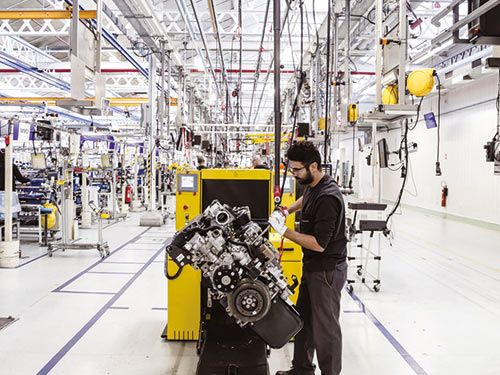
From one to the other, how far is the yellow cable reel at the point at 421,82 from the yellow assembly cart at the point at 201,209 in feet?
5.04

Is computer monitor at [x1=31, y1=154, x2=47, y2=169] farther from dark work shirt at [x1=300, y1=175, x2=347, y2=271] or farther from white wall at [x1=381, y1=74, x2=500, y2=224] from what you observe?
white wall at [x1=381, y1=74, x2=500, y2=224]

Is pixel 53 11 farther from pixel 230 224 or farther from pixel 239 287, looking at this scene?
pixel 239 287

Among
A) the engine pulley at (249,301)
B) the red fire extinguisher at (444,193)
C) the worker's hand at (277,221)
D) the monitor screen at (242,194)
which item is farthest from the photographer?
the red fire extinguisher at (444,193)

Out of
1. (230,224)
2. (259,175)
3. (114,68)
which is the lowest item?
(230,224)

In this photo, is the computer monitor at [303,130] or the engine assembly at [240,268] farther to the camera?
the computer monitor at [303,130]

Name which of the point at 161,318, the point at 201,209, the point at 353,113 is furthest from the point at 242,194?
the point at 353,113

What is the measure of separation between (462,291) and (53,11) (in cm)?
604

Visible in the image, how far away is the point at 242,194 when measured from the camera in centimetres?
388

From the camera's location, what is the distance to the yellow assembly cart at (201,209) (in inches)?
145

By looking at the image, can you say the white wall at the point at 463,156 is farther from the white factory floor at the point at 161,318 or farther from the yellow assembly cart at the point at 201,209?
the yellow assembly cart at the point at 201,209

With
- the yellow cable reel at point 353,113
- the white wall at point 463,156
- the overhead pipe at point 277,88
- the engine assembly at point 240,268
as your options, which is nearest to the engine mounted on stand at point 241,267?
the engine assembly at point 240,268

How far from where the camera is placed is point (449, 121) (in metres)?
14.0

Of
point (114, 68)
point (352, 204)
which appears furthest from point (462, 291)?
point (114, 68)

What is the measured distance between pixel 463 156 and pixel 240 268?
12290 mm
